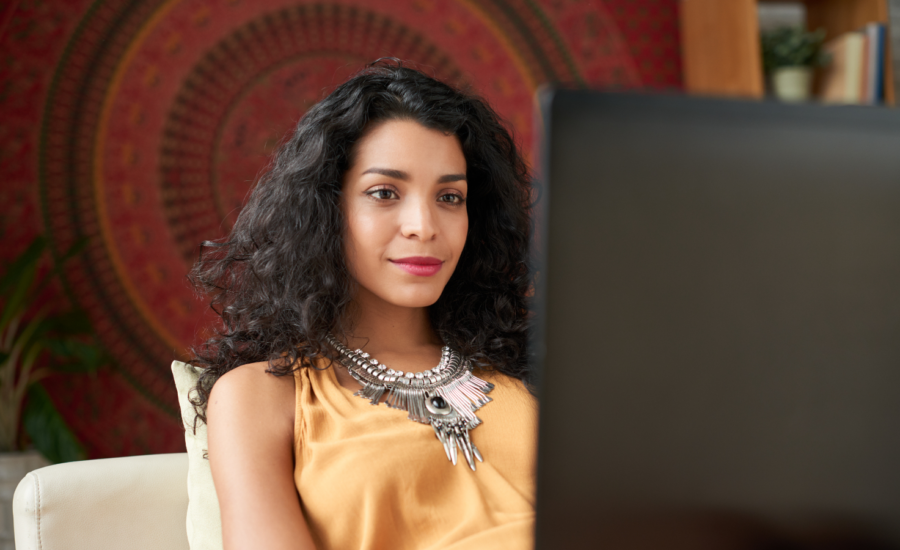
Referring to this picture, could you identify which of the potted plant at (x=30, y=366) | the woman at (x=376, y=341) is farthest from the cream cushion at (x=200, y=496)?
the potted plant at (x=30, y=366)

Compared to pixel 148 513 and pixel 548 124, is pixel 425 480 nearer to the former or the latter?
pixel 148 513

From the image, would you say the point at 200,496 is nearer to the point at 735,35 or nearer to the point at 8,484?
the point at 8,484

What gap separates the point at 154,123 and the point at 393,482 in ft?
5.67

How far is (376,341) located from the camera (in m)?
1.21

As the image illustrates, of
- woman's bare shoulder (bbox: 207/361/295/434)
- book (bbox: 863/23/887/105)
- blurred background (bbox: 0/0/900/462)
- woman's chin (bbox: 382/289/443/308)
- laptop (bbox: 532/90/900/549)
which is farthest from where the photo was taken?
book (bbox: 863/23/887/105)

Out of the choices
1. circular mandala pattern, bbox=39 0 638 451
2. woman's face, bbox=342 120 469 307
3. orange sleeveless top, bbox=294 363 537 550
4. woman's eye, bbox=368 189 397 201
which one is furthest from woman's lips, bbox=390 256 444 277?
circular mandala pattern, bbox=39 0 638 451

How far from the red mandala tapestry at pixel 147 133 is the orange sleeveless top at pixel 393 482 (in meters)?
1.35

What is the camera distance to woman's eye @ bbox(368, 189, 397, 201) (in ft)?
3.66

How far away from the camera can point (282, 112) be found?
2.38 meters

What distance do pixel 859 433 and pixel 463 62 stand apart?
7.53ft

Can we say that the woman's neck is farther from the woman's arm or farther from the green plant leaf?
the green plant leaf

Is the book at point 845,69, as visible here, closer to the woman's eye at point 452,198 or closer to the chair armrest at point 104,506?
the woman's eye at point 452,198

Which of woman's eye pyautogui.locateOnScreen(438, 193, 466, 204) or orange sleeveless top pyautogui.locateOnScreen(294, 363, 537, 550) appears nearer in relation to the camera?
orange sleeveless top pyautogui.locateOnScreen(294, 363, 537, 550)

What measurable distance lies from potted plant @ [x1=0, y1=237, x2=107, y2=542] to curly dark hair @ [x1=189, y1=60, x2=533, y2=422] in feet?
3.06
